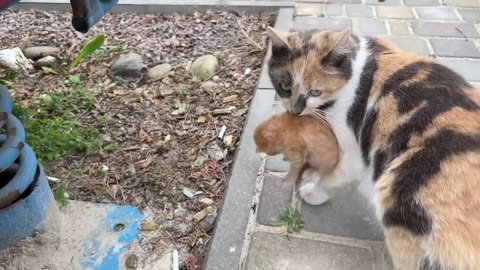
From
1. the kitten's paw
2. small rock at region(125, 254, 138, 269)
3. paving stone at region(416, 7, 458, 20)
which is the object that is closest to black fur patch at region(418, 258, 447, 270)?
the kitten's paw

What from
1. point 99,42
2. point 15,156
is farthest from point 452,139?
point 99,42

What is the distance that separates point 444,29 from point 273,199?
2.37 meters

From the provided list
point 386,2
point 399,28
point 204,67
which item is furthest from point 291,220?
point 386,2

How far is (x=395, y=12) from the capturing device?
3922 mm

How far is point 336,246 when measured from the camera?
6.78 feet

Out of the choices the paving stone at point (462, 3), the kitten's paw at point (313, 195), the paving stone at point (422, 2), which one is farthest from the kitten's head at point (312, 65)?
Result: the paving stone at point (462, 3)

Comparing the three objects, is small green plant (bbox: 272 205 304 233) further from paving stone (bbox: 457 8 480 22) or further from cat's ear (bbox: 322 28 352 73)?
paving stone (bbox: 457 8 480 22)

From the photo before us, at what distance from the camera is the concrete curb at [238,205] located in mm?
2057

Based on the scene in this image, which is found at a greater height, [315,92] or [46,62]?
[315,92]

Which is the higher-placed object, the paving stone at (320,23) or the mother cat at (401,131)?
the mother cat at (401,131)

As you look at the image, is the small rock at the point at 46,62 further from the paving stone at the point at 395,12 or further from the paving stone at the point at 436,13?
the paving stone at the point at 436,13

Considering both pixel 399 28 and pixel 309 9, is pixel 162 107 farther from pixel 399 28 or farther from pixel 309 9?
pixel 399 28

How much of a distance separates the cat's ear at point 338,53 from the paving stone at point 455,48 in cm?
171

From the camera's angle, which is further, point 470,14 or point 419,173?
point 470,14
